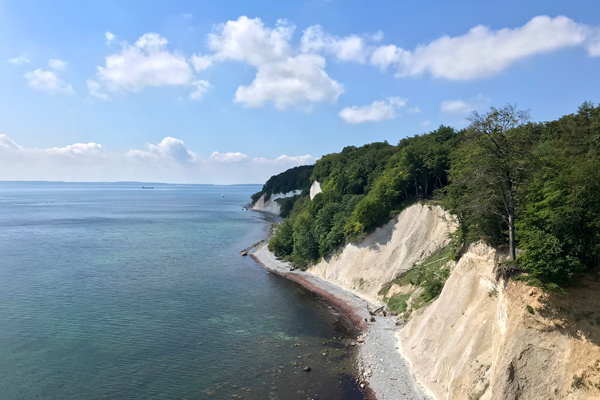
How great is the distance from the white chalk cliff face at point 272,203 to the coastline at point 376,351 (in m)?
109

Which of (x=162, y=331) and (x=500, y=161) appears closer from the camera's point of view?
(x=500, y=161)

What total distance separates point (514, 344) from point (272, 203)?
15246cm

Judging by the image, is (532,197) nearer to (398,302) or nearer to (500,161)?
(500,161)

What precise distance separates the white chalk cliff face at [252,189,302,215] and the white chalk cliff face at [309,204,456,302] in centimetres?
10605

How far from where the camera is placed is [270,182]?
18612 centimetres

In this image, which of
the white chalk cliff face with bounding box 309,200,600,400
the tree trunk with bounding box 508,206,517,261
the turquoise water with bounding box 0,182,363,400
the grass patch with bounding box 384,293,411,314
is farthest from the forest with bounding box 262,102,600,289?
the turquoise water with bounding box 0,182,363,400

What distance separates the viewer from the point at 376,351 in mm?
29172

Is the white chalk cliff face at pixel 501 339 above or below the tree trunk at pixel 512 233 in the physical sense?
below

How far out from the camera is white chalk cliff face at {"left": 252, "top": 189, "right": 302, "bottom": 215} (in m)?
158

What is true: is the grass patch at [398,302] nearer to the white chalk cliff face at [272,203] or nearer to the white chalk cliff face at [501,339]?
the white chalk cliff face at [501,339]

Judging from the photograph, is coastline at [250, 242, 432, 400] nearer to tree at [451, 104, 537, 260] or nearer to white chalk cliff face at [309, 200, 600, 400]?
white chalk cliff face at [309, 200, 600, 400]

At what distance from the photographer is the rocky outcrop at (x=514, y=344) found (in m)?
17.4

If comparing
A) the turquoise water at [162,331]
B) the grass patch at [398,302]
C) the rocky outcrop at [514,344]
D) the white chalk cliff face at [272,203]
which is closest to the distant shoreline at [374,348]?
the turquoise water at [162,331]

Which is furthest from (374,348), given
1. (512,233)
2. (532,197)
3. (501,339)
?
(532,197)
